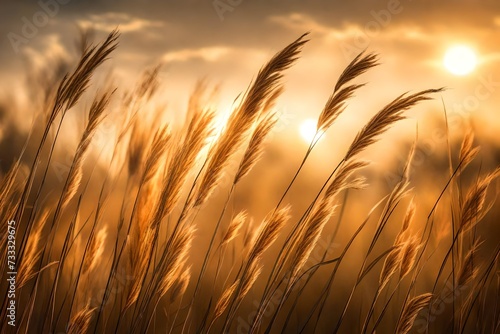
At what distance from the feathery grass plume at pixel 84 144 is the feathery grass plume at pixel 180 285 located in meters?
0.55

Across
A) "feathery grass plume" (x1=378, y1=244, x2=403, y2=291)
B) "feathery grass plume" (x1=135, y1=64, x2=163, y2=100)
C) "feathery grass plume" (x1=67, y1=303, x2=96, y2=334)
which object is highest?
"feathery grass plume" (x1=135, y1=64, x2=163, y2=100)

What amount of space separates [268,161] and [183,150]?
861mm

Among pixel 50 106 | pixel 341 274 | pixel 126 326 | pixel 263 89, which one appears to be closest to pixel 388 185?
pixel 341 274

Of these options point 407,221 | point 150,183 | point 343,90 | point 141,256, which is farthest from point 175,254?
point 407,221

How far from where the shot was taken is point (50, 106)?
1.87m

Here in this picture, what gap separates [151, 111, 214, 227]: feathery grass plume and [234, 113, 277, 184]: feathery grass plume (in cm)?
18

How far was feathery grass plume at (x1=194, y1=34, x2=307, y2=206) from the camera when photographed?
5.16ft

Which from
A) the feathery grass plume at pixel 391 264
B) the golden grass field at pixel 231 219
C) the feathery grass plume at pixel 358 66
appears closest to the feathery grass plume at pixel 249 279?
Result: the golden grass field at pixel 231 219

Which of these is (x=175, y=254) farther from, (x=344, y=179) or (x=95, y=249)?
(x=344, y=179)

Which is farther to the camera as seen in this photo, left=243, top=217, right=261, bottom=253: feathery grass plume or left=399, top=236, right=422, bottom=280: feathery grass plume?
left=243, top=217, right=261, bottom=253: feathery grass plume

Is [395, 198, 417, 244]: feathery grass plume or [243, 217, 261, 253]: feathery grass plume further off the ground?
[395, 198, 417, 244]: feathery grass plume

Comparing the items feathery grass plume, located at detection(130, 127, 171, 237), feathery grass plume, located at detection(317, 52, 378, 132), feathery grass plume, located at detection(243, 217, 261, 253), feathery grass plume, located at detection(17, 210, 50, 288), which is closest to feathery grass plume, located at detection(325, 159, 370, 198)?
feathery grass plume, located at detection(317, 52, 378, 132)

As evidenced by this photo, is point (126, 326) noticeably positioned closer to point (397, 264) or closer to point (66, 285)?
point (66, 285)

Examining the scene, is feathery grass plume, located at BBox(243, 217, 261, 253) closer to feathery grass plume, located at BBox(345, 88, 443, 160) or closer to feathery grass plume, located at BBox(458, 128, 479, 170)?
feathery grass plume, located at BBox(345, 88, 443, 160)
